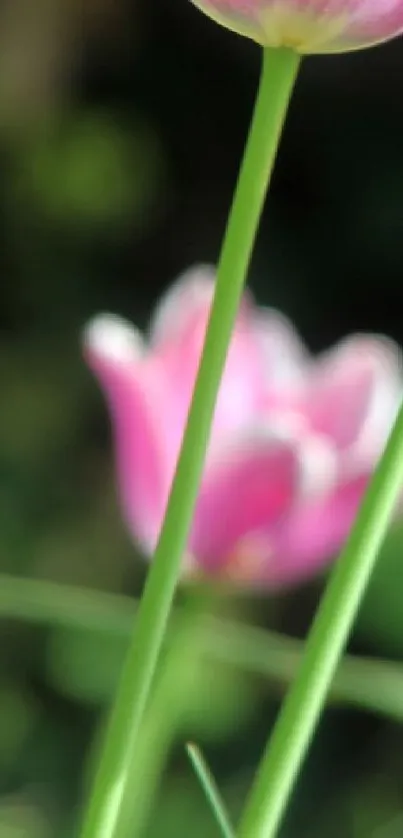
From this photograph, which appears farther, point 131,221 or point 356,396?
point 131,221

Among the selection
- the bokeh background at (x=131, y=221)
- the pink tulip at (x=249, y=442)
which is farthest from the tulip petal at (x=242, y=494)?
the bokeh background at (x=131, y=221)

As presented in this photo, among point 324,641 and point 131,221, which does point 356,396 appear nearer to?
point 324,641

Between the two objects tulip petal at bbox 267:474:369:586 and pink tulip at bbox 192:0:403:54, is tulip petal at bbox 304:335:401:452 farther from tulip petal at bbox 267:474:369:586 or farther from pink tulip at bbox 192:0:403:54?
pink tulip at bbox 192:0:403:54

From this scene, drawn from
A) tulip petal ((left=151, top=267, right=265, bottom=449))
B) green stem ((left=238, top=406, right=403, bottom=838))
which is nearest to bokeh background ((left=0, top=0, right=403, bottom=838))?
tulip petal ((left=151, top=267, right=265, bottom=449))

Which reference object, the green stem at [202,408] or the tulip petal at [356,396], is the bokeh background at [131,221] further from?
the green stem at [202,408]

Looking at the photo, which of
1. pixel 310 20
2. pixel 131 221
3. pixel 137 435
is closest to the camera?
pixel 310 20

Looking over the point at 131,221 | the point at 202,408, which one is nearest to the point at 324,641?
the point at 202,408

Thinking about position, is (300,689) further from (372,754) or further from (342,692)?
(372,754)

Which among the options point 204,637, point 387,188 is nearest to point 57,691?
point 387,188
